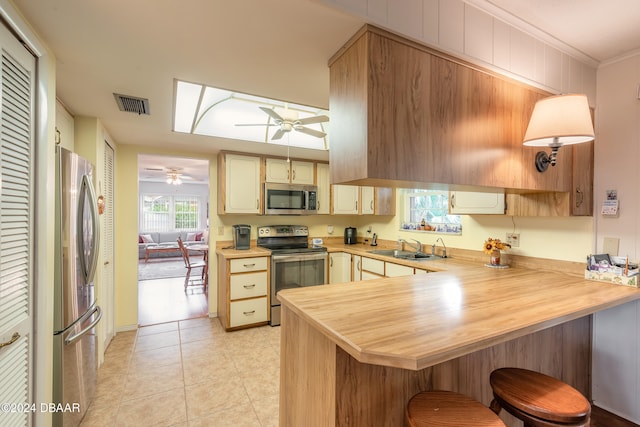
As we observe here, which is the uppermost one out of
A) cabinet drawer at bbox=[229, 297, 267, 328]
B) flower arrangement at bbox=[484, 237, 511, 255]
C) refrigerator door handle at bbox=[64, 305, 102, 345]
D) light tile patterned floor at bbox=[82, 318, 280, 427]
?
flower arrangement at bbox=[484, 237, 511, 255]

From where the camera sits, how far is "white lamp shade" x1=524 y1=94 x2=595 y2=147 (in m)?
1.50

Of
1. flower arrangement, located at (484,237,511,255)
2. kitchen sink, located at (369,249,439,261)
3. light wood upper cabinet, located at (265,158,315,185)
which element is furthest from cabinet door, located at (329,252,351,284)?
flower arrangement, located at (484,237,511,255)

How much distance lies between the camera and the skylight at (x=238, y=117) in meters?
2.59

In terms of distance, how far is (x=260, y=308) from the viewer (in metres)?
3.54

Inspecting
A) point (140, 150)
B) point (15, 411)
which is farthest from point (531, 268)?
point (140, 150)

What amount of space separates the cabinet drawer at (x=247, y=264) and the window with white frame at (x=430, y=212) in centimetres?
188

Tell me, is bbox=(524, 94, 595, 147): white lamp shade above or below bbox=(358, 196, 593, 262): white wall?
above

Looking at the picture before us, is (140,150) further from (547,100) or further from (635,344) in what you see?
(635,344)

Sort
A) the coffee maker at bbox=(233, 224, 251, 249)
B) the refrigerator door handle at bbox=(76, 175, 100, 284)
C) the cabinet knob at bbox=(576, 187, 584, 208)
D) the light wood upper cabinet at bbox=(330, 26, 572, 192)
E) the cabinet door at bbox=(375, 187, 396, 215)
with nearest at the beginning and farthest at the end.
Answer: the light wood upper cabinet at bbox=(330, 26, 572, 192) < the refrigerator door handle at bbox=(76, 175, 100, 284) < the cabinet knob at bbox=(576, 187, 584, 208) < the coffee maker at bbox=(233, 224, 251, 249) < the cabinet door at bbox=(375, 187, 396, 215)

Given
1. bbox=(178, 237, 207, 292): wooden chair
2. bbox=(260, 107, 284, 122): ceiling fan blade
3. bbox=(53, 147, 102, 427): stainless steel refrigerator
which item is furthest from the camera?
bbox=(178, 237, 207, 292): wooden chair

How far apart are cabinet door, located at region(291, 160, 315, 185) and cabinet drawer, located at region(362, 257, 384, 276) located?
4.44 feet

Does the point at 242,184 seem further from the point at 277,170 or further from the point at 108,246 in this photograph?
the point at 108,246

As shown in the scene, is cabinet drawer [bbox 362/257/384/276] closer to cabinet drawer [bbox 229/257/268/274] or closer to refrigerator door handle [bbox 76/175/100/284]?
cabinet drawer [bbox 229/257/268/274]

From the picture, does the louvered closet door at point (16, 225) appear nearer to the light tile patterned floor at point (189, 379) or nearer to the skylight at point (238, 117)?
the light tile patterned floor at point (189, 379)
